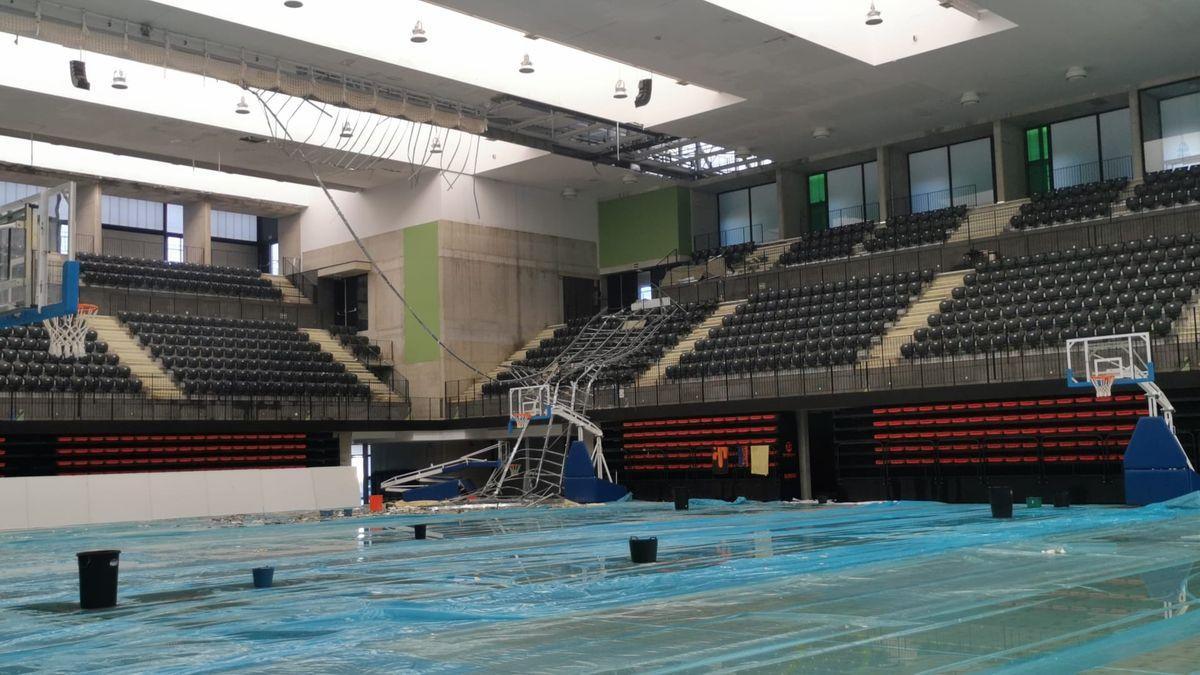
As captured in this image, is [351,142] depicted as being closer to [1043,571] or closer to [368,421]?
[368,421]

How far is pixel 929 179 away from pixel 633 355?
1147cm

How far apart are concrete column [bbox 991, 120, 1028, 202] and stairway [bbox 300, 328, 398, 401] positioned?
20.9m

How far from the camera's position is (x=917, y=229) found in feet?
128

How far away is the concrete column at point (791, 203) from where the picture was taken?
4322 cm

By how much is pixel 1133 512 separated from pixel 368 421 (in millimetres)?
25184

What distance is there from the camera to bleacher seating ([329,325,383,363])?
43750 mm

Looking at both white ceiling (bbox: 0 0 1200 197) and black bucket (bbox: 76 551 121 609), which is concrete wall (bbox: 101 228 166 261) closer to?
white ceiling (bbox: 0 0 1200 197)

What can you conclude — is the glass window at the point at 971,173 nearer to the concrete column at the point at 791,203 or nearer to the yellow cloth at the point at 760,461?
the concrete column at the point at 791,203

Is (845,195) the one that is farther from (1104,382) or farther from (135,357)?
(135,357)

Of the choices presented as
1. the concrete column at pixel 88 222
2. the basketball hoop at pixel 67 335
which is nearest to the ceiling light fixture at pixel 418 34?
the basketball hoop at pixel 67 335

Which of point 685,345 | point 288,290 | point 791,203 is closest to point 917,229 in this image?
point 791,203

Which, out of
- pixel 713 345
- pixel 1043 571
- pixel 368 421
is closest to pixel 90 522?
pixel 368 421

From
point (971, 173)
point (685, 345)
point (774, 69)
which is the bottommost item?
point (685, 345)

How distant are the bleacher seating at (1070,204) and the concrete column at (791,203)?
851 centimetres
